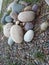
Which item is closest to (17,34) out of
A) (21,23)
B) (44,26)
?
(21,23)

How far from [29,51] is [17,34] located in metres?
0.26

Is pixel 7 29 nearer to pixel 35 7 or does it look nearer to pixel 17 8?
pixel 17 8

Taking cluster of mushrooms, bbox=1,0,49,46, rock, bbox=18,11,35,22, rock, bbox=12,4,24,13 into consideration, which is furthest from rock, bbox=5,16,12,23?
rock, bbox=18,11,35,22

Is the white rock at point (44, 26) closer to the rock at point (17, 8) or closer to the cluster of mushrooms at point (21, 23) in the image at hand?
the cluster of mushrooms at point (21, 23)

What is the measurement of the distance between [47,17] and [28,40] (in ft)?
1.03

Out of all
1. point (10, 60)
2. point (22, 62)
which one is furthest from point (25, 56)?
point (10, 60)

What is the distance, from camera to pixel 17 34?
2.82 m

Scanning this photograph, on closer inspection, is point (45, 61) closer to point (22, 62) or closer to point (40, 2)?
point (22, 62)

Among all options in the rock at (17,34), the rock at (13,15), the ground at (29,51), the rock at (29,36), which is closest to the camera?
the ground at (29,51)

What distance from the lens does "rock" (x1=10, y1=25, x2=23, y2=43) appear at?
281 cm

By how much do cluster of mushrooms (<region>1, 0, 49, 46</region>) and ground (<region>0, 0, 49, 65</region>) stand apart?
60 millimetres

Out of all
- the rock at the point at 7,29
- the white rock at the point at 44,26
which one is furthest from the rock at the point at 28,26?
the rock at the point at 7,29

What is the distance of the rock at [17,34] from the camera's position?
2.81 m

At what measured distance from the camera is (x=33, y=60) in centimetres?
261
